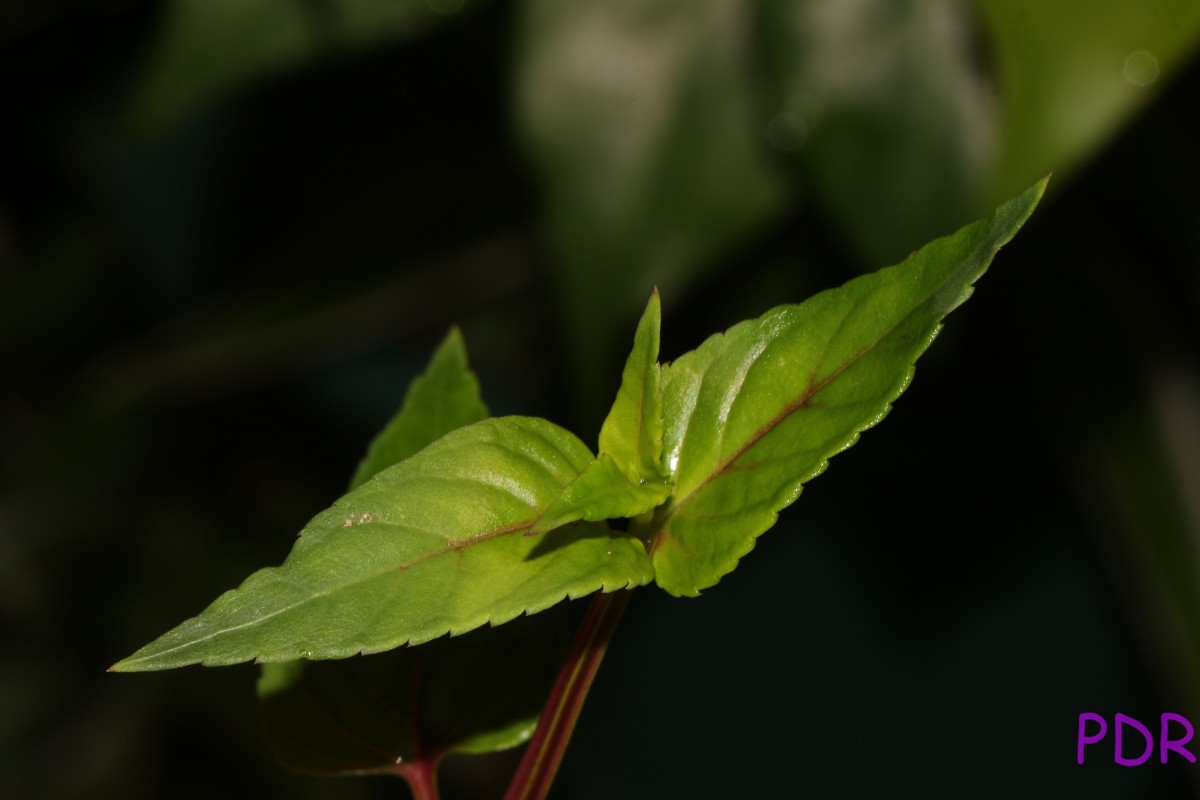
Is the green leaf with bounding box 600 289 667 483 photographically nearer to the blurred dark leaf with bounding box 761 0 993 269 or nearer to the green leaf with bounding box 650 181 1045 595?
the green leaf with bounding box 650 181 1045 595

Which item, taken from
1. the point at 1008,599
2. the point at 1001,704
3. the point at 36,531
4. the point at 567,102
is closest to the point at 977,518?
the point at 1008,599

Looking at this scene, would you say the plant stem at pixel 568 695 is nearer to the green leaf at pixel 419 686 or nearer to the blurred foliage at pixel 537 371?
the green leaf at pixel 419 686

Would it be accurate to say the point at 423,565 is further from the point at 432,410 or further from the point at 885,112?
the point at 885,112

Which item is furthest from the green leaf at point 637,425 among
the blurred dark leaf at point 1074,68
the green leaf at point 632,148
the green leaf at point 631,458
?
the green leaf at point 632,148

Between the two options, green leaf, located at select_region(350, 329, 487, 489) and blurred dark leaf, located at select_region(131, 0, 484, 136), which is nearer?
green leaf, located at select_region(350, 329, 487, 489)

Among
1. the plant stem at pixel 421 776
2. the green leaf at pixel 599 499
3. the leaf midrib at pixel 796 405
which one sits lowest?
the plant stem at pixel 421 776

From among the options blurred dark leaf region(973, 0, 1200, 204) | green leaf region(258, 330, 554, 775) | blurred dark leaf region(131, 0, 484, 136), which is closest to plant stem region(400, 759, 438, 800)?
green leaf region(258, 330, 554, 775)

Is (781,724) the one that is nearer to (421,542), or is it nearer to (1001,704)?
(1001,704)
